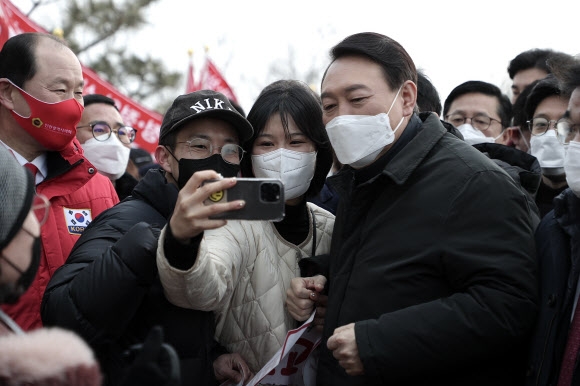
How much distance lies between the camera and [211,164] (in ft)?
9.66

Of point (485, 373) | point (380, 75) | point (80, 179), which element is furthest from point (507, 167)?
point (80, 179)

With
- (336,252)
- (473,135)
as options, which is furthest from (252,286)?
(473,135)

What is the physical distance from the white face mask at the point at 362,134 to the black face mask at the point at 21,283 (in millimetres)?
1376

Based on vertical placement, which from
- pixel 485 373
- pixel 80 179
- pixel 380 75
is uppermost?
pixel 380 75

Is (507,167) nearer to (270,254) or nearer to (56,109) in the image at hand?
(270,254)

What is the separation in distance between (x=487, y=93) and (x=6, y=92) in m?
3.42

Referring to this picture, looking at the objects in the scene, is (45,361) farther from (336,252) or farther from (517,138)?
(517,138)

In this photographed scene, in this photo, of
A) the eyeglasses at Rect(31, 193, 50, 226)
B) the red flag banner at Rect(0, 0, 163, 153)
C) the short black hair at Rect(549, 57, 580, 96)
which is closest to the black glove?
the eyeglasses at Rect(31, 193, 50, 226)

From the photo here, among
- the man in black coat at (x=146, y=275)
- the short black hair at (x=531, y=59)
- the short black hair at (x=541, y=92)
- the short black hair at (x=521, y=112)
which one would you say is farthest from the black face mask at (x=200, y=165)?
the short black hair at (x=531, y=59)

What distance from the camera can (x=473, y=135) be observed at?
15.8 ft

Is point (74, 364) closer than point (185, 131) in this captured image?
Yes

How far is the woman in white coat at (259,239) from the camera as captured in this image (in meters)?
2.26

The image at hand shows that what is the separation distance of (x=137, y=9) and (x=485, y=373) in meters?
23.0

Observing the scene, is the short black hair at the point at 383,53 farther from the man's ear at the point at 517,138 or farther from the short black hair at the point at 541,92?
the man's ear at the point at 517,138
